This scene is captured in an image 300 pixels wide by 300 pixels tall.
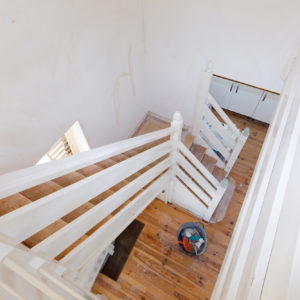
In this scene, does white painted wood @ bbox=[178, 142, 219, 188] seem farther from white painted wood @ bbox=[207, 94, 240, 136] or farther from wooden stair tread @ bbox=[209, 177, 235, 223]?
white painted wood @ bbox=[207, 94, 240, 136]

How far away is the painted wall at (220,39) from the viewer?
2410 millimetres

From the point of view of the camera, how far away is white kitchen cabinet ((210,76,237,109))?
451 centimetres

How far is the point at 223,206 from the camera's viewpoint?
11.9 feet

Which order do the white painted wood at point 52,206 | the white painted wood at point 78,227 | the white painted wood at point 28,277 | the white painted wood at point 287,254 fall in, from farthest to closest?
the white painted wood at point 78,227 < the white painted wood at point 52,206 < the white painted wood at point 28,277 < the white painted wood at point 287,254

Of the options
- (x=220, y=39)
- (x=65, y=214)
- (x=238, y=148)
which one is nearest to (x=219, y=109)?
(x=238, y=148)

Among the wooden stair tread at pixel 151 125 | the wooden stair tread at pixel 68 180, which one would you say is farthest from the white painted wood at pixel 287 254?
the wooden stair tread at pixel 151 125

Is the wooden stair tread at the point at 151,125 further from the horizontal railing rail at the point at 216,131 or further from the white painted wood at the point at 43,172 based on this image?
the white painted wood at the point at 43,172

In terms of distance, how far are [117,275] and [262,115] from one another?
3.78m

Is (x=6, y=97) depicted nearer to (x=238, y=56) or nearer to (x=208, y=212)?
(x=238, y=56)

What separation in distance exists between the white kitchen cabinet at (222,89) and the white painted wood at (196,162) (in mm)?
2222

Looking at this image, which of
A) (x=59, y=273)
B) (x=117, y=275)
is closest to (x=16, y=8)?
(x=59, y=273)

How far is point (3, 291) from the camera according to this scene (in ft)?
2.36

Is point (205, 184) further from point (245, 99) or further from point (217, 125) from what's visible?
point (245, 99)

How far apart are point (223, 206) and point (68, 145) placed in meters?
2.39
